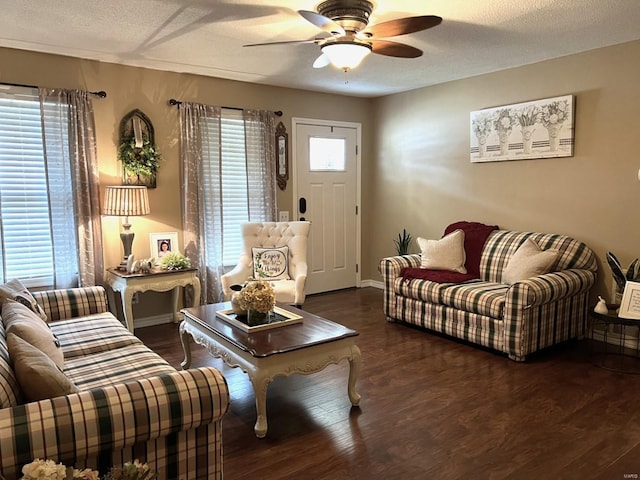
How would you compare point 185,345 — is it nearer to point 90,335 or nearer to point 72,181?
point 90,335

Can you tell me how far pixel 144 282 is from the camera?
423 cm

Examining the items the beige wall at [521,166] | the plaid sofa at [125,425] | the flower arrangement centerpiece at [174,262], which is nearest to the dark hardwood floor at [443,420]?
the plaid sofa at [125,425]

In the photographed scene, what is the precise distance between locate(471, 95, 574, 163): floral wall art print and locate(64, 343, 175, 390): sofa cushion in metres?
3.81

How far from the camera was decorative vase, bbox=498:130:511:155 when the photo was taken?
4750 mm

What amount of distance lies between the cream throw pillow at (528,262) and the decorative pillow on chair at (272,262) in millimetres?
2107

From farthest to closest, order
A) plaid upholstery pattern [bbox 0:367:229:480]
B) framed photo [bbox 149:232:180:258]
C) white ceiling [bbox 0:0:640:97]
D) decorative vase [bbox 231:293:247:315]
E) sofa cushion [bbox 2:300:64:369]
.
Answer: framed photo [bbox 149:232:180:258] < decorative vase [bbox 231:293:247:315] < white ceiling [bbox 0:0:640:97] < sofa cushion [bbox 2:300:64:369] < plaid upholstery pattern [bbox 0:367:229:480]

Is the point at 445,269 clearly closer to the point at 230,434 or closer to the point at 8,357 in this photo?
the point at 230,434

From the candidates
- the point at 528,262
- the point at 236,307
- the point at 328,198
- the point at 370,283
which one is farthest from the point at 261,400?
the point at 370,283

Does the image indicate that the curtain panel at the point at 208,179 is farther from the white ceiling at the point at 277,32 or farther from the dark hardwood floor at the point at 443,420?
the dark hardwood floor at the point at 443,420

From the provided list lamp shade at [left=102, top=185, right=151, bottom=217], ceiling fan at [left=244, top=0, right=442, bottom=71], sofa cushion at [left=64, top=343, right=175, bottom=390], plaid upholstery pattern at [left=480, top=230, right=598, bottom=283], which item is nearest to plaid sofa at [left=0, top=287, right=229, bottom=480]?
sofa cushion at [left=64, top=343, right=175, bottom=390]

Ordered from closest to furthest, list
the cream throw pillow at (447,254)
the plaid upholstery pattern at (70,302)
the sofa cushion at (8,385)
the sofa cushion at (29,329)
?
the sofa cushion at (8,385) → the sofa cushion at (29,329) → the plaid upholstery pattern at (70,302) → the cream throw pillow at (447,254)

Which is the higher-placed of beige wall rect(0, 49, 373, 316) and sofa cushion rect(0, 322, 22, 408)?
beige wall rect(0, 49, 373, 316)

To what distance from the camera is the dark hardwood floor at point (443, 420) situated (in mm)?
2340

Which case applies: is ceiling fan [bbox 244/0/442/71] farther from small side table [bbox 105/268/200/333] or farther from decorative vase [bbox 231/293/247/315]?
small side table [bbox 105/268/200/333]
